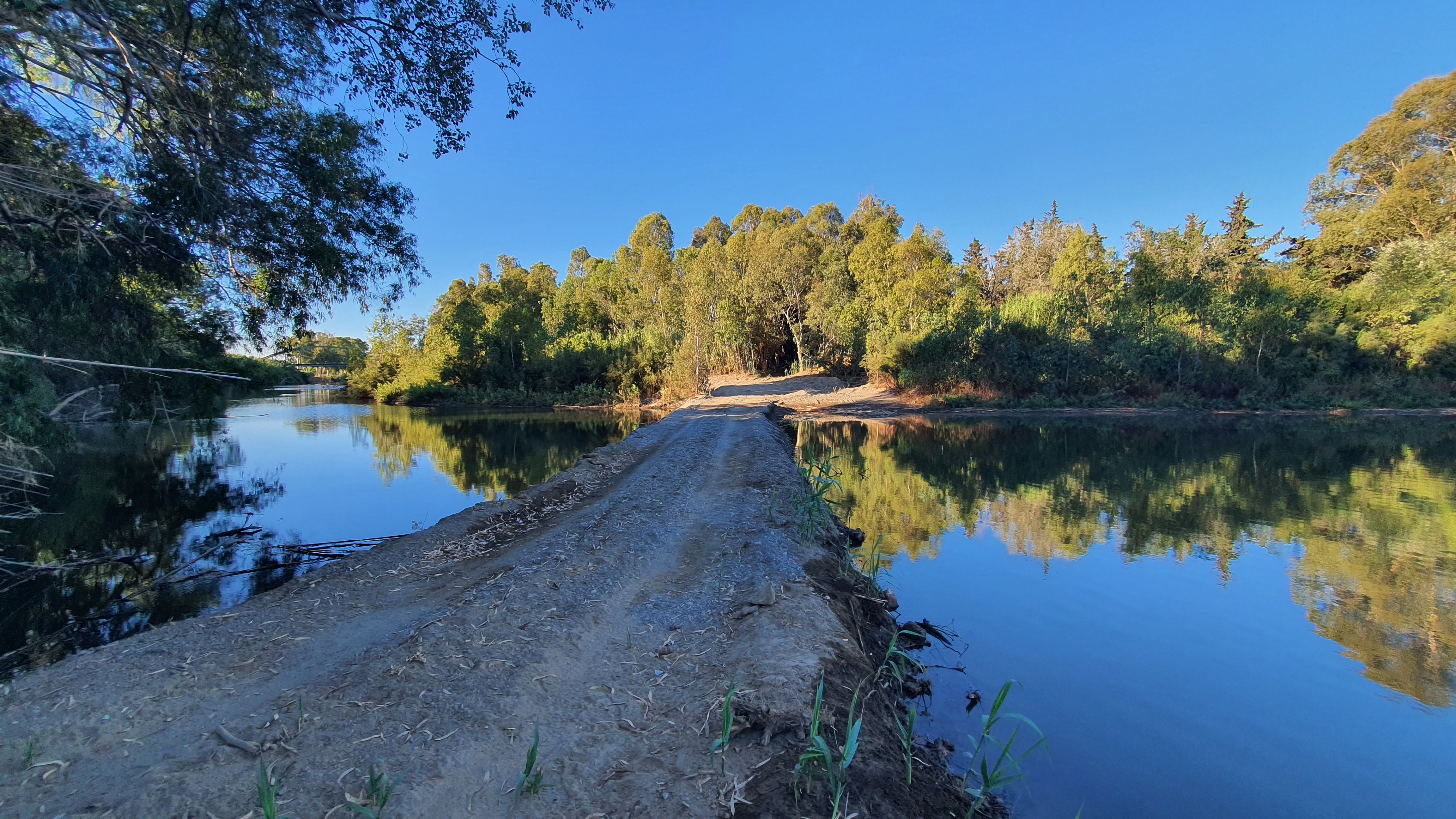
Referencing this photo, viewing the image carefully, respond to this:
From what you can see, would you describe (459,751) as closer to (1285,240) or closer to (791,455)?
(791,455)

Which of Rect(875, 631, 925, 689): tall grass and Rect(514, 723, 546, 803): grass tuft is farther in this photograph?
Rect(875, 631, 925, 689): tall grass

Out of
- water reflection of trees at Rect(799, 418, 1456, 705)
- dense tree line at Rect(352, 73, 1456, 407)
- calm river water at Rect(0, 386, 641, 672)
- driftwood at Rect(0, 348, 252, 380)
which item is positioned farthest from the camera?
Answer: dense tree line at Rect(352, 73, 1456, 407)

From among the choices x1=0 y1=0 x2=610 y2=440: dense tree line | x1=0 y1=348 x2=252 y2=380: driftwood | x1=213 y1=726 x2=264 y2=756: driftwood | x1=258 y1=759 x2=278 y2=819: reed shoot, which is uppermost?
x1=0 y1=0 x2=610 y2=440: dense tree line

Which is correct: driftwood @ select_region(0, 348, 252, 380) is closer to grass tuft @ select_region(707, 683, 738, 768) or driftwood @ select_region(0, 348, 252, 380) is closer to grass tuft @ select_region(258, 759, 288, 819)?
grass tuft @ select_region(258, 759, 288, 819)

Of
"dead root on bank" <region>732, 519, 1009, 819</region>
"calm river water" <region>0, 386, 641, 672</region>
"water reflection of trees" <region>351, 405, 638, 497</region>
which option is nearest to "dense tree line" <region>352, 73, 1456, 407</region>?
"water reflection of trees" <region>351, 405, 638, 497</region>

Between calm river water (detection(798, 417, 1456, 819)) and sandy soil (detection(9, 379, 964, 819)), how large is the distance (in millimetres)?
1536

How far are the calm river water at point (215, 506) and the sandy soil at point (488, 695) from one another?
2.92 meters

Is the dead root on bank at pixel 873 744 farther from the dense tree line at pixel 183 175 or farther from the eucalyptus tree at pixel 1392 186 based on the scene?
the eucalyptus tree at pixel 1392 186

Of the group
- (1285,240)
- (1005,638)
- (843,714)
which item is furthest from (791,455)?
(1285,240)

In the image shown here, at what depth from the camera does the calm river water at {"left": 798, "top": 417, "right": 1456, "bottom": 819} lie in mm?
4289

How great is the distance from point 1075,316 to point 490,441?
3371 cm

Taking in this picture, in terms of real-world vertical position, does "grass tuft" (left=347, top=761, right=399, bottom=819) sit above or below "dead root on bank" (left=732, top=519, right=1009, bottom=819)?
above

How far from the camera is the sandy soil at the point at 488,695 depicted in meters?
3.01

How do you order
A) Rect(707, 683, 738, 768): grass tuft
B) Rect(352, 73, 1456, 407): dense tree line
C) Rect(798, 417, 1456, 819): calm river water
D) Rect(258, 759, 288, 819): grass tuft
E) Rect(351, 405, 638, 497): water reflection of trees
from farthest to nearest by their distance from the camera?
Rect(352, 73, 1456, 407): dense tree line < Rect(351, 405, 638, 497): water reflection of trees < Rect(798, 417, 1456, 819): calm river water < Rect(707, 683, 738, 768): grass tuft < Rect(258, 759, 288, 819): grass tuft
